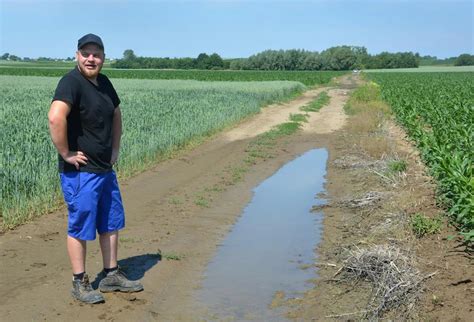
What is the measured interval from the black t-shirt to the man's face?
0.07 m

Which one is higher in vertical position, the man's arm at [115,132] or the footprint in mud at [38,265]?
the man's arm at [115,132]

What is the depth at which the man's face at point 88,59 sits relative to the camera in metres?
4.88

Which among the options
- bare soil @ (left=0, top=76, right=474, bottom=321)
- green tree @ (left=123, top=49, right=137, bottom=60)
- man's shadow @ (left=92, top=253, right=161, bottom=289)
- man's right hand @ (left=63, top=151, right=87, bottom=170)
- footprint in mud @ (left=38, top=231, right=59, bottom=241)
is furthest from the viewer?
green tree @ (left=123, top=49, right=137, bottom=60)

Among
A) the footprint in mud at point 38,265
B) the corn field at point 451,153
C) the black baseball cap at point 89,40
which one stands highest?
the black baseball cap at point 89,40

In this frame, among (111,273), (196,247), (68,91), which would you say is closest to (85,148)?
(68,91)

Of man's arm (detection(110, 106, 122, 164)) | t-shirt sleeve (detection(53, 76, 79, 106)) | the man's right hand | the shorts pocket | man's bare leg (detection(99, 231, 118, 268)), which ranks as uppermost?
t-shirt sleeve (detection(53, 76, 79, 106))

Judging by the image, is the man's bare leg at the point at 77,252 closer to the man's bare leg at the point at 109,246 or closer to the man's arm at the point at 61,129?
the man's bare leg at the point at 109,246

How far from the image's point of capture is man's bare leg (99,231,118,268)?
17.4ft

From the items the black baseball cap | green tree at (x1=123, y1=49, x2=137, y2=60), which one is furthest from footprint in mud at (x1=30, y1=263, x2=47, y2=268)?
green tree at (x1=123, y1=49, x2=137, y2=60)

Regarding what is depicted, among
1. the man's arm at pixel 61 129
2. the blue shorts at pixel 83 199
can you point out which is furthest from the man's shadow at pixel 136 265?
the man's arm at pixel 61 129

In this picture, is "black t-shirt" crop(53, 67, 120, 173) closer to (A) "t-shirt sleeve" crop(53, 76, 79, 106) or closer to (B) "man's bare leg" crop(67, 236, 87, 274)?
(A) "t-shirt sleeve" crop(53, 76, 79, 106)

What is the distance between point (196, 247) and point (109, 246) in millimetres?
1873

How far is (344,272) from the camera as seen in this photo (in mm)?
5879

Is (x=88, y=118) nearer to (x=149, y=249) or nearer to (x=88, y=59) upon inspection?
(x=88, y=59)
